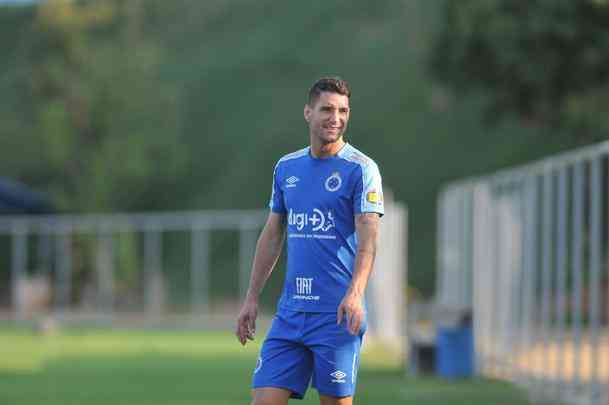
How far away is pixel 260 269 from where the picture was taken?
744 centimetres

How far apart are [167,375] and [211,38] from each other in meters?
50.3

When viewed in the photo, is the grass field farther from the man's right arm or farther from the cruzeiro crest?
the cruzeiro crest

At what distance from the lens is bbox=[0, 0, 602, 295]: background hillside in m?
42.5

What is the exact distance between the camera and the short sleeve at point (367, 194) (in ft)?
23.3

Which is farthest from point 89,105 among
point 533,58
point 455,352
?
point 455,352

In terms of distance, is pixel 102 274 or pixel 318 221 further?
pixel 102 274

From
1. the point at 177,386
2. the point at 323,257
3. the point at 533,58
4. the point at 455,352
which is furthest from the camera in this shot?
the point at 533,58

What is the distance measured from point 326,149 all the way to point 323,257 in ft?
1.69

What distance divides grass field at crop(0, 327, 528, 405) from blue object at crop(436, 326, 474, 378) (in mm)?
525

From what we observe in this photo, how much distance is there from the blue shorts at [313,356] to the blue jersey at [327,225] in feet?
0.25

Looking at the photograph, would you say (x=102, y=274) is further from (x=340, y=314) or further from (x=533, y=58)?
(x=340, y=314)

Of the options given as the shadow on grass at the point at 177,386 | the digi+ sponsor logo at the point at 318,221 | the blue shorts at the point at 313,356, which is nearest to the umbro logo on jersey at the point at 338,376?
the blue shorts at the point at 313,356

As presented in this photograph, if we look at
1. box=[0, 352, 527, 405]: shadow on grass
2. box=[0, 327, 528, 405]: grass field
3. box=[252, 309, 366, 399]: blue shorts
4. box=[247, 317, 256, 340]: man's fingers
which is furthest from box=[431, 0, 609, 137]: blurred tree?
box=[252, 309, 366, 399]: blue shorts

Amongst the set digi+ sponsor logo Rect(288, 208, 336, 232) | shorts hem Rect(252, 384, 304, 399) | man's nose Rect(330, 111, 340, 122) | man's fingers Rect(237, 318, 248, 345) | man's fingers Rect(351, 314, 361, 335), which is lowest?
shorts hem Rect(252, 384, 304, 399)
